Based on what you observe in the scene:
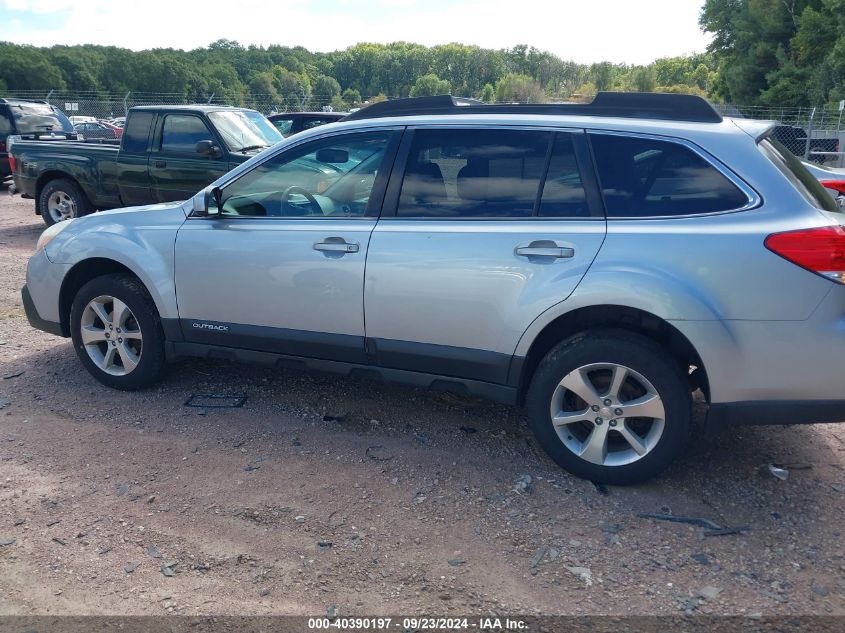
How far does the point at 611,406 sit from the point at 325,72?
133923mm

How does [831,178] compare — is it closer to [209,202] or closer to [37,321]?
[209,202]

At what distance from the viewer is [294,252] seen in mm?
4203

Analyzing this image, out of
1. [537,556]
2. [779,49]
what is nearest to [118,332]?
[537,556]

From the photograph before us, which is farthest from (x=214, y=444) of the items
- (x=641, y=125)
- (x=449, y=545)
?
(x=641, y=125)

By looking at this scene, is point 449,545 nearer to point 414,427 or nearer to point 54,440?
point 414,427

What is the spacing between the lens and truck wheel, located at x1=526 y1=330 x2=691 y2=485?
3521mm

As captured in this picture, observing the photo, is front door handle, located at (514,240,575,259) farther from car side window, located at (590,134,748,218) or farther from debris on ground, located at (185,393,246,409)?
debris on ground, located at (185,393,246,409)

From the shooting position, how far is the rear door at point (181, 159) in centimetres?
962

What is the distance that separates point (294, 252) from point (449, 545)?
186 centimetres

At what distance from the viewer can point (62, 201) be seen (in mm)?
11055

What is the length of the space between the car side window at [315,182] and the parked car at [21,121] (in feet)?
38.8

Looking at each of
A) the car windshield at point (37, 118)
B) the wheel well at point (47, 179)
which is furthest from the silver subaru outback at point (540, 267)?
the car windshield at point (37, 118)

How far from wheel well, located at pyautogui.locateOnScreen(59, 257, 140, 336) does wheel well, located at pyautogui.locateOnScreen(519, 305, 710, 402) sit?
2719 mm

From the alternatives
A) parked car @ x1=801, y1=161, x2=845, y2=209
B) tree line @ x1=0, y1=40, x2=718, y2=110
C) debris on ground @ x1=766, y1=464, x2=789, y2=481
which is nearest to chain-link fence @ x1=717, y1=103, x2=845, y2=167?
parked car @ x1=801, y1=161, x2=845, y2=209
